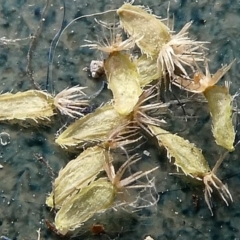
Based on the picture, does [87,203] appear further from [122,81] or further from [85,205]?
[122,81]

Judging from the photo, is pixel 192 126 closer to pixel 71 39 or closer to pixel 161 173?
pixel 161 173

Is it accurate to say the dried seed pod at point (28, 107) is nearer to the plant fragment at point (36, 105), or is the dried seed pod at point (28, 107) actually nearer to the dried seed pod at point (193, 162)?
the plant fragment at point (36, 105)

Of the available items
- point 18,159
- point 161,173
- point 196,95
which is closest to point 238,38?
point 196,95

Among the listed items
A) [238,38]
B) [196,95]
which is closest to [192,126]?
[196,95]

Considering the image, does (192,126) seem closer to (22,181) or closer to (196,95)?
(196,95)

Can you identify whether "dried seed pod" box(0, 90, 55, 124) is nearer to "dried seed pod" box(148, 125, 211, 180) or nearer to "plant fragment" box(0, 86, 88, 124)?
"plant fragment" box(0, 86, 88, 124)

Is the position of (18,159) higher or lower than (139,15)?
lower

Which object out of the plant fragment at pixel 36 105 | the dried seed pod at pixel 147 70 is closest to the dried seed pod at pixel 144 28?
the dried seed pod at pixel 147 70
